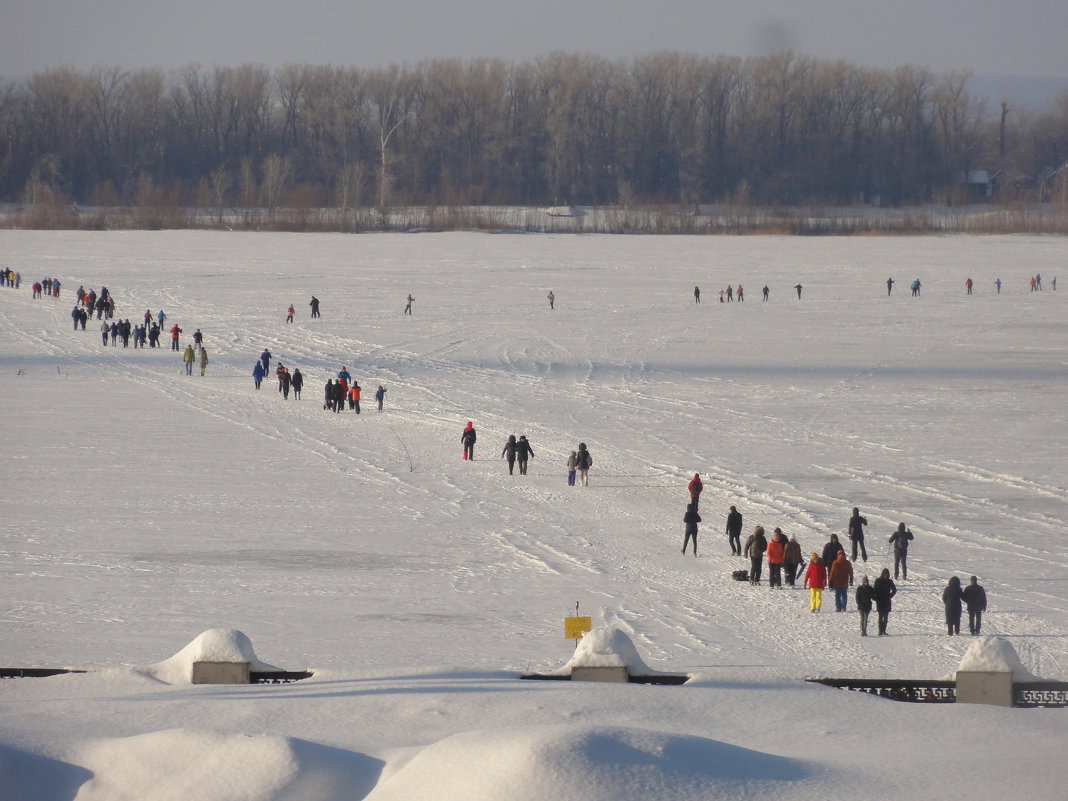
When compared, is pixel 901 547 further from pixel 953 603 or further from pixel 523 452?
pixel 523 452

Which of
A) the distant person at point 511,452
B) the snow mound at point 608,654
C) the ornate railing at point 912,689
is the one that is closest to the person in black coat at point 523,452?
the distant person at point 511,452

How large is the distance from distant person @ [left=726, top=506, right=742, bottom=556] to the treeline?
8402 centimetres

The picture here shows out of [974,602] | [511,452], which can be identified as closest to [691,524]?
[974,602]

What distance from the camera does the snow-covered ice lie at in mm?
6867

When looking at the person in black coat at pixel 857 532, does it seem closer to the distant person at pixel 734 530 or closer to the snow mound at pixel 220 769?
the distant person at pixel 734 530

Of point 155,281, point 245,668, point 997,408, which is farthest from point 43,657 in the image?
point 155,281

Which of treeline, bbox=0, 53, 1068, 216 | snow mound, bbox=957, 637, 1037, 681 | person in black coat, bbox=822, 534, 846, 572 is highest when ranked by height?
treeline, bbox=0, 53, 1068, 216

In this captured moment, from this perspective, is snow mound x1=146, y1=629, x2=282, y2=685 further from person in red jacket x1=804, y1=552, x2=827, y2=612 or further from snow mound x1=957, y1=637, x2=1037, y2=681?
person in red jacket x1=804, y1=552, x2=827, y2=612

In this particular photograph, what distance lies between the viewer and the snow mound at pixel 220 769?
656 centimetres

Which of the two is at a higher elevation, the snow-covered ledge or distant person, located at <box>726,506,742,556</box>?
the snow-covered ledge

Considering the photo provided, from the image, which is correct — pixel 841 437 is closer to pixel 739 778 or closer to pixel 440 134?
pixel 739 778

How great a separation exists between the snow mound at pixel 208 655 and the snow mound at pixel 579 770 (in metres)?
2.22

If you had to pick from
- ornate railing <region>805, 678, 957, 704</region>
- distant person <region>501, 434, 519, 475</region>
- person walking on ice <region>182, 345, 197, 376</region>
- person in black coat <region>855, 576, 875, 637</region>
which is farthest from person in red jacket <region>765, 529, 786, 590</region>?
person walking on ice <region>182, 345, 197, 376</region>

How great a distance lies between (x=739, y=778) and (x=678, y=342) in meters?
29.5
